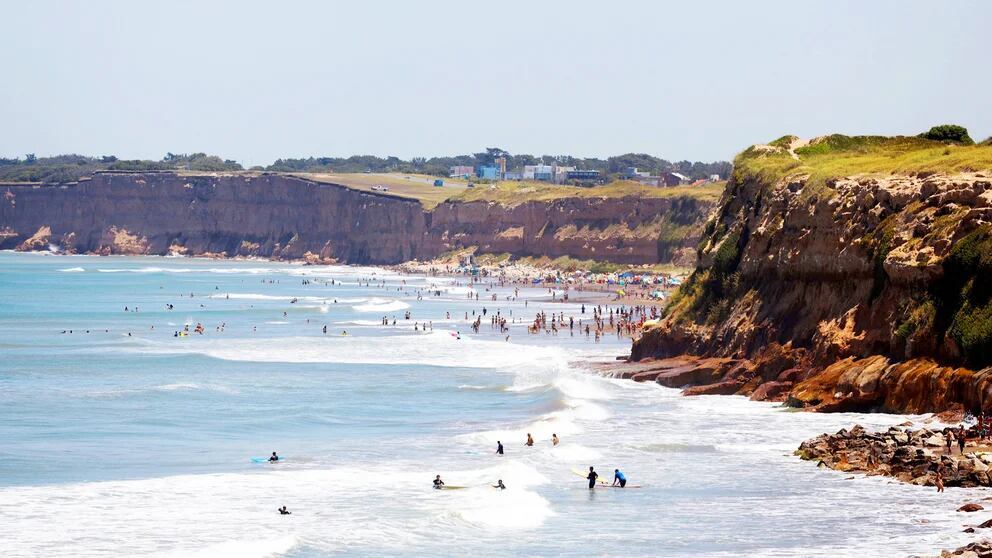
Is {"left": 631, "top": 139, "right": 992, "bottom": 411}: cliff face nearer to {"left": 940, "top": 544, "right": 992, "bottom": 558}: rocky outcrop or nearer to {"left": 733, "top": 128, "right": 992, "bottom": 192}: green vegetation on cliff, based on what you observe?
{"left": 733, "top": 128, "right": 992, "bottom": 192}: green vegetation on cliff

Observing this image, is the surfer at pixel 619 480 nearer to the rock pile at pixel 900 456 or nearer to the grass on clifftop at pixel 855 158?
the rock pile at pixel 900 456

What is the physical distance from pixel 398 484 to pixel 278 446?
22.8 ft

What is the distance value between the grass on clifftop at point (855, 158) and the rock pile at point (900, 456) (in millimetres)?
12441

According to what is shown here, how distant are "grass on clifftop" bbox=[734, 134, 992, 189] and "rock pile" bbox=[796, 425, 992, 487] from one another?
12441 millimetres

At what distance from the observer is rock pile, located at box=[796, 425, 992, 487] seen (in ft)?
91.1

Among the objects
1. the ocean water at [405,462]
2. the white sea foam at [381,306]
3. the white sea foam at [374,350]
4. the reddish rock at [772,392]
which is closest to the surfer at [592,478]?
the ocean water at [405,462]

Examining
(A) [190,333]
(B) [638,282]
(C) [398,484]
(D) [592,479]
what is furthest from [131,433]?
(B) [638,282]

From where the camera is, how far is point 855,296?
41.2 metres

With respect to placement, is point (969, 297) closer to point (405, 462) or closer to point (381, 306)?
point (405, 462)

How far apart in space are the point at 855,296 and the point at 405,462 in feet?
50.8

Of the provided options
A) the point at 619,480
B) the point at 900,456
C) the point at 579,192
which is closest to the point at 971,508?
the point at 900,456

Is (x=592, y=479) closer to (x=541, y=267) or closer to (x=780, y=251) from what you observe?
(x=780, y=251)

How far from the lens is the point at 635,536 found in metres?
25.4

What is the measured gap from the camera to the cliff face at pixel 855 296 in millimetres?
36125
